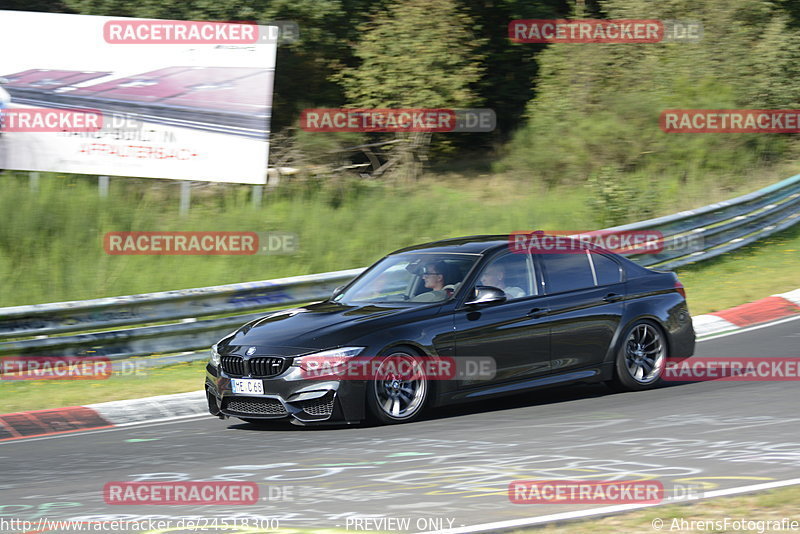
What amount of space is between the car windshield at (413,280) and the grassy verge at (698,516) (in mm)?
3913

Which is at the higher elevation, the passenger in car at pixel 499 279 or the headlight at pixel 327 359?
the passenger in car at pixel 499 279

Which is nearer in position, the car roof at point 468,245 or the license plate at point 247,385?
the license plate at point 247,385

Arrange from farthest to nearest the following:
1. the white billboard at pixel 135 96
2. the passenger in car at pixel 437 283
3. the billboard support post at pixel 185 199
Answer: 1. the billboard support post at pixel 185 199
2. the white billboard at pixel 135 96
3. the passenger in car at pixel 437 283

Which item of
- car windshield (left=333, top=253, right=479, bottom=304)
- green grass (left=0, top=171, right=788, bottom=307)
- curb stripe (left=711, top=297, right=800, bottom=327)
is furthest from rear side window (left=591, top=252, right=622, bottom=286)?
green grass (left=0, top=171, right=788, bottom=307)

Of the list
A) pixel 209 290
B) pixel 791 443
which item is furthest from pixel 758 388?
pixel 209 290

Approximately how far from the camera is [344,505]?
20.0 ft

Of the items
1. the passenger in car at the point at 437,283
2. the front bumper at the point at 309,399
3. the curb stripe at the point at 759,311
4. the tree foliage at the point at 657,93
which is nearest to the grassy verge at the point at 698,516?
the front bumper at the point at 309,399

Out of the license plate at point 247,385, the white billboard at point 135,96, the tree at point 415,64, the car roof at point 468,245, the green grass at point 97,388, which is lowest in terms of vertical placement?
the green grass at point 97,388

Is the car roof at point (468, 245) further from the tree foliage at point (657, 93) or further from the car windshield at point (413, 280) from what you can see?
the tree foliage at point (657, 93)

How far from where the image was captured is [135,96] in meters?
19.8

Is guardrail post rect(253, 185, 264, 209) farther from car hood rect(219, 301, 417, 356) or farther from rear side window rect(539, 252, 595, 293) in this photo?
rear side window rect(539, 252, 595, 293)

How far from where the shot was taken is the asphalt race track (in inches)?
241

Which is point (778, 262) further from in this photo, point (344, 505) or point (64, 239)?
point (344, 505)

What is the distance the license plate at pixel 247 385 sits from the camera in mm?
8664
